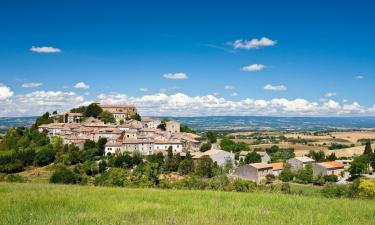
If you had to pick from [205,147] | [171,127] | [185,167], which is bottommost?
[185,167]

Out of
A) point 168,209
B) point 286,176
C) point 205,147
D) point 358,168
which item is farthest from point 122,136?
point 168,209

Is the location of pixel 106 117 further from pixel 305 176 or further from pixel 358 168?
pixel 358 168

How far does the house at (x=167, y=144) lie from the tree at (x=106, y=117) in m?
19.6

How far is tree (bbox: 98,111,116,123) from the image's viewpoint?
102312mm

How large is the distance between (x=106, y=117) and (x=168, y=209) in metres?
95.7

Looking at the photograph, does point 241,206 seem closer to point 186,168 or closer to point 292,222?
point 292,222

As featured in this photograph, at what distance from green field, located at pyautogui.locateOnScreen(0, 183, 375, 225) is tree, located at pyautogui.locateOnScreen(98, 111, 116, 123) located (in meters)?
91.9

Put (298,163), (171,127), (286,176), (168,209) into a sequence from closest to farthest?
(168,209), (286,176), (298,163), (171,127)

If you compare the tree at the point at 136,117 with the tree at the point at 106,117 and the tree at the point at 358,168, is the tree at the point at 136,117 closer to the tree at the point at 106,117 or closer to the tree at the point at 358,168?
the tree at the point at 106,117

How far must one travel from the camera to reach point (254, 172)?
76.1 m

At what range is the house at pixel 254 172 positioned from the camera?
7569cm

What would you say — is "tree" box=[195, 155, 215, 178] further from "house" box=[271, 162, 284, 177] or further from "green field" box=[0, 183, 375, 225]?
"green field" box=[0, 183, 375, 225]

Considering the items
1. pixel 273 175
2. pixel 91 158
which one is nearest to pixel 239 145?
pixel 273 175

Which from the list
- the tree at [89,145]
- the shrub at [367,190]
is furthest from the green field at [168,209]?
the tree at [89,145]
